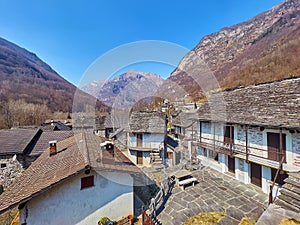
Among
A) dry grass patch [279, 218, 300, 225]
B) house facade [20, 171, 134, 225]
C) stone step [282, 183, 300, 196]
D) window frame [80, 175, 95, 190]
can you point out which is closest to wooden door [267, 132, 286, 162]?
stone step [282, 183, 300, 196]

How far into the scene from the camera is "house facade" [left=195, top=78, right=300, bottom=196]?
8.54 m

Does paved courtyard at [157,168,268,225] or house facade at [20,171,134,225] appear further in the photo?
paved courtyard at [157,168,268,225]

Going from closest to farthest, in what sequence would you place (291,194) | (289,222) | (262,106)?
(289,222), (291,194), (262,106)

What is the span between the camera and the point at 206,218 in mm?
7875

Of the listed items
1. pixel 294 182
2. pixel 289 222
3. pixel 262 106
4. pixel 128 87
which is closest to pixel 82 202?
pixel 289 222

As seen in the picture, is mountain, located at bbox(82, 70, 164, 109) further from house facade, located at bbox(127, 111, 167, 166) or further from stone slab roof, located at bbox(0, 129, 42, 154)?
stone slab roof, located at bbox(0, 129, 42, 154)

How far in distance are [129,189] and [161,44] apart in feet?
29.9

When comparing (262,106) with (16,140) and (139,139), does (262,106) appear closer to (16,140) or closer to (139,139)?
(139,139)

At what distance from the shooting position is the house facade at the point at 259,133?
28.0ft

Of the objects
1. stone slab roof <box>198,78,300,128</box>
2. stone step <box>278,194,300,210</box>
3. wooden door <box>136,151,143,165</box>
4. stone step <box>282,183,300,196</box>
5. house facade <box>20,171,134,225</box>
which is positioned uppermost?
stone slab roof <box>198,78,300,128</box>

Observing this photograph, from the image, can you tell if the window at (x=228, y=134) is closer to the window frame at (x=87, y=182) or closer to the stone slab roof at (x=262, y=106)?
the stone slab roof at (x=262, y=106)

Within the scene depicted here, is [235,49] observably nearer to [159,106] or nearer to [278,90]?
[159,106]

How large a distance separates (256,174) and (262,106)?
4630 mm

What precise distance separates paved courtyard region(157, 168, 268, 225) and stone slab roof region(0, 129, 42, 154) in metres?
15.6
